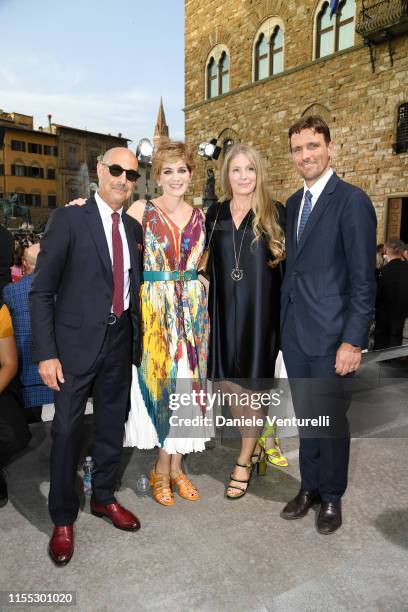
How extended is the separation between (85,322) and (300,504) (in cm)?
166

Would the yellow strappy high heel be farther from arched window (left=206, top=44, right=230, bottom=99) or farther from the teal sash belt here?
arched window (left=206, top=44, right=230, bottom=99)

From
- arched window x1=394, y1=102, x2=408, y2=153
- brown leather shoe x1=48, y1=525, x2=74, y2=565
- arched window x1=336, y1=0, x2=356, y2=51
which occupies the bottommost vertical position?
brown leather shoe x1=48, y1=525, x2=74, y2=565

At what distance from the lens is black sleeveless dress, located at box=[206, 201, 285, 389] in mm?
2854

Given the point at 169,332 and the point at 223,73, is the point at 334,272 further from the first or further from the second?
the point at 223,73

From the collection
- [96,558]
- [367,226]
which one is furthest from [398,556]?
[367,226]

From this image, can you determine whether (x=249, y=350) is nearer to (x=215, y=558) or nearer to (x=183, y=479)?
(x=183, y=479)

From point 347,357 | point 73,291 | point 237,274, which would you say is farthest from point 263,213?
point 73,291

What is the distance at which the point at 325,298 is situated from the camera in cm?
258

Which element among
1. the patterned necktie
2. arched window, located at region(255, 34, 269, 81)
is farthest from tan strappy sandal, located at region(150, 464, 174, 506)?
arched window, located at region(255, 34, 269, 81)

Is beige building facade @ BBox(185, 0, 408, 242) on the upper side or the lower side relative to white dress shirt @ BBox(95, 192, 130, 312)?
upper

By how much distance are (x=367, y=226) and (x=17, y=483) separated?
8.83ft

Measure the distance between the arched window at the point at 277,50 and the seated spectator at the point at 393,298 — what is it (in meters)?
13.0

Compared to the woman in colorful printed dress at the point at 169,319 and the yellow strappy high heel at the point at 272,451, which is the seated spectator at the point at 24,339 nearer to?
the woman in colorful printed dress at the point at 169,319

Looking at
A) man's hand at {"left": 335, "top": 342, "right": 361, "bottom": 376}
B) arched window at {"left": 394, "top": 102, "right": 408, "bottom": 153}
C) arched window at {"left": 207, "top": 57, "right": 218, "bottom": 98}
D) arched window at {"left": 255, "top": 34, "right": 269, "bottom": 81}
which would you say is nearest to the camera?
man's hand at {"left": 335, "top": 342, "right": 361, "bottom": 376}
